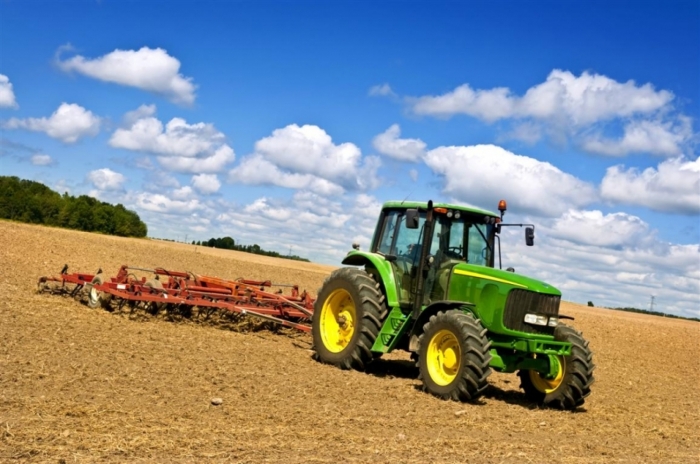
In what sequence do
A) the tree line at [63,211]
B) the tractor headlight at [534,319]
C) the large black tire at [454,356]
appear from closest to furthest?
the large black tire at [454,356] < the tractor headlight at [534,319] < the tree line at [63,211]

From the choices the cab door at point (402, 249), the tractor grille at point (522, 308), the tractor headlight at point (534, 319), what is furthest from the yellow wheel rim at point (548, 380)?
the cab door at point (402, 249)

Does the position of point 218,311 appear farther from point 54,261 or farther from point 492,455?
point 54,261

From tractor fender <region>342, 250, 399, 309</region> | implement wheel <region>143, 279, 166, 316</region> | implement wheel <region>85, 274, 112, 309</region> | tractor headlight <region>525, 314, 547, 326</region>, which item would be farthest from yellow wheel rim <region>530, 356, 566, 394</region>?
implement wheel <region>85, 274, 112, 309</region>

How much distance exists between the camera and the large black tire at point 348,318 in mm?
11062

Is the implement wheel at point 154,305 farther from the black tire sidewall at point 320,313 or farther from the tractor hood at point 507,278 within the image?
the tractor hood at point 507,278

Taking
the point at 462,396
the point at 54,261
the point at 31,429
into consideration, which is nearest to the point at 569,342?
the point at 462,396

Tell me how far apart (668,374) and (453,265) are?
9240mm

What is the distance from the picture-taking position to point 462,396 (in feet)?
30.5

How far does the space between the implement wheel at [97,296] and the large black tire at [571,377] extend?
8.09m

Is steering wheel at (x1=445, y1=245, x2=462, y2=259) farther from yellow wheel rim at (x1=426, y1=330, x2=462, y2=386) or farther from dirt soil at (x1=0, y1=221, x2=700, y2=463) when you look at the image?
dirt soil at (x1=0, y1=221, x2=700, y2=463)

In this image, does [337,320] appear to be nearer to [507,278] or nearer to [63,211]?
[507,278]

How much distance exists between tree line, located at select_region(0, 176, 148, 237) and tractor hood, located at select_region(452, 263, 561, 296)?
2126 inches

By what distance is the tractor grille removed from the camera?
9750mm

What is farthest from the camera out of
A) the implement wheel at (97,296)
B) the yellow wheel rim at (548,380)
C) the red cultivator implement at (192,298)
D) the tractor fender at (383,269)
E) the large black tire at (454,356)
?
the implement wheel at (97,296)
